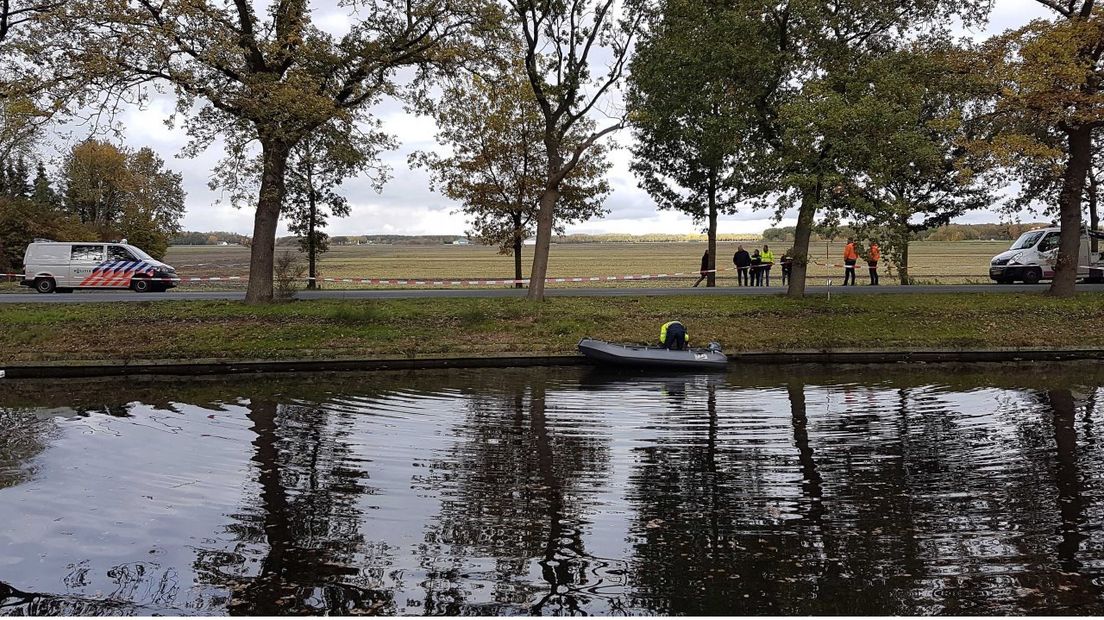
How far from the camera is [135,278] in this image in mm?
32688

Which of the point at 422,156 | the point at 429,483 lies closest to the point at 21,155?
the point at 422,156

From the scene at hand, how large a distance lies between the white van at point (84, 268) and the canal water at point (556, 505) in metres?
18.5

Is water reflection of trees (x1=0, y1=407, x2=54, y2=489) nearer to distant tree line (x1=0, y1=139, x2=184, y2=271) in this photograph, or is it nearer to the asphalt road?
the asphalt road

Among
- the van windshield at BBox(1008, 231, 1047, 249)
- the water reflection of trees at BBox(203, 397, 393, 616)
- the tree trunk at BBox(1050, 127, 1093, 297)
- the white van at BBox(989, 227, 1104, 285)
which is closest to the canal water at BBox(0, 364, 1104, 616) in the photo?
the water reflection of trees at BBox(203, 397, 393, 616)

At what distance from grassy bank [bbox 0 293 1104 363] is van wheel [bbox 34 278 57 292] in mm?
8633

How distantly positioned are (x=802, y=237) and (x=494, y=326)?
1102 centimetres

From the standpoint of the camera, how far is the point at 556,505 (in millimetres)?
8875

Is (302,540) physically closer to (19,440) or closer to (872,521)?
(872,521)

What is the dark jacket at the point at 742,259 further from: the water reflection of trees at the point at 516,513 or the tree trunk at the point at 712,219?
the water reflection of trees at the point at 516,513

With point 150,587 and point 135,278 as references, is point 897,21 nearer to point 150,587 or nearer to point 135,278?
point 150,587

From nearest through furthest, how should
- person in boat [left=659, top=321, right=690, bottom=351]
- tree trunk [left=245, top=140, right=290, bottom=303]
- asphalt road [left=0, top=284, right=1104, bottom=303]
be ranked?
person in boat [left=659, top=321, right=690, bottom=351] < tree trunk [left=245, top=140, right=290, bottom=303] < asphalt road [left=0, top=284, right=1104, bottom=303]

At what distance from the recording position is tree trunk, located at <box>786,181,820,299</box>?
2323cm

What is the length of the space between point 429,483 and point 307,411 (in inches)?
233

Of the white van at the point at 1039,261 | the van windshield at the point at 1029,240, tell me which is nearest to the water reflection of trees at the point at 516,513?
the white van at the point at 1039,261
